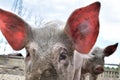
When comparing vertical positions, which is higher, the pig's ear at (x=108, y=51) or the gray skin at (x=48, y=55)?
the gray skin at (x=48, y=55)

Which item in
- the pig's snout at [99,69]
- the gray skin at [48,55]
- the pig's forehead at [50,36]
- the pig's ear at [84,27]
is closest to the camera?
the gray skin at [48,55]

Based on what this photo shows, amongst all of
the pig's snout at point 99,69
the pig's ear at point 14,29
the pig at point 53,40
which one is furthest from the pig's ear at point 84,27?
the pig's snout at point 99,69

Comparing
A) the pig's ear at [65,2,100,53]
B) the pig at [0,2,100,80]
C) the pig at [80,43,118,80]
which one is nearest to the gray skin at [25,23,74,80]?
the pig at [0,2,100,80]

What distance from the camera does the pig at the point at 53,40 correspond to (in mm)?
3842

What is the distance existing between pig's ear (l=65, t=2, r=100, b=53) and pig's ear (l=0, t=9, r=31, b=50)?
455mm

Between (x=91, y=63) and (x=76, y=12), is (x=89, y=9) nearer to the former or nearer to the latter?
(x=76, y=12)

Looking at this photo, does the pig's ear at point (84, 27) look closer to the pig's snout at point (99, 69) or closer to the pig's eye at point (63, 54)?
the pig's eye at point (63, 54)

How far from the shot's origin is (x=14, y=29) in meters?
4.49

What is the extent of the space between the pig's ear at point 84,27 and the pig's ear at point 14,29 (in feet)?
1.49

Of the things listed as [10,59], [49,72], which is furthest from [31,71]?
[10,59]

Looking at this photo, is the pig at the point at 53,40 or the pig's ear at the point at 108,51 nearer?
the pig at the point at 53,40

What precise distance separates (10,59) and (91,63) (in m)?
3.83

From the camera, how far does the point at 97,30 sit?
441 centimetres

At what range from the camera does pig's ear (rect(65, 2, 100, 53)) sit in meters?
4.27
